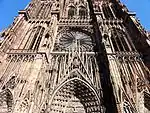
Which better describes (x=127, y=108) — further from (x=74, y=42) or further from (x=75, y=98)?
(x=74, y=42)

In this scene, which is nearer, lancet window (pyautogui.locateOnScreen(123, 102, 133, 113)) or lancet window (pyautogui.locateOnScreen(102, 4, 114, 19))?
lancet window (pyautogui.locateOnScreen(123, 102, 133, 113))

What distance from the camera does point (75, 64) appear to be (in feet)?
52.1

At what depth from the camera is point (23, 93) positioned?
1250 centimetres

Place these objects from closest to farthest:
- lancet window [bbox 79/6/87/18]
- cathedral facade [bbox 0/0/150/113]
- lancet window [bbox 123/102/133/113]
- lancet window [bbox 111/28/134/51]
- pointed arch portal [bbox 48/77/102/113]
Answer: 1. lancet window [bbox 123/102/133/113]
2. cathedral facade [bbox 0/0/150/113]
3. pointed arch portal [bbox 48/77/102/113]
4. lancet window [bbox 111/28/134/51]
5. lancet window [bbox 79/6/87/18]

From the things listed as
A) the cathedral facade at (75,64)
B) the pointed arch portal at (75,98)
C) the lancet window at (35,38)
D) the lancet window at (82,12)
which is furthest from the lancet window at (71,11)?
the pointed arch portal at (75,98)

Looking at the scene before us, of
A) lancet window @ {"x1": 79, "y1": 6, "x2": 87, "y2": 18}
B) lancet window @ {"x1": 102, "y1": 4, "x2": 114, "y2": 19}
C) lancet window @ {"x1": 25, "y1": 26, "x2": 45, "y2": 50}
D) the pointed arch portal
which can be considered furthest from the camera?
lancet window @ {"x1": 79, "y1": 6, "x2": 87, "y2": 18}

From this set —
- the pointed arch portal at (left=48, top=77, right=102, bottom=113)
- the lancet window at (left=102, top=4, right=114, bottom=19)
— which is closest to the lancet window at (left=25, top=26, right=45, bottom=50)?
the pointed arch portal at (left=48, top=77, right=102, bottom=113)

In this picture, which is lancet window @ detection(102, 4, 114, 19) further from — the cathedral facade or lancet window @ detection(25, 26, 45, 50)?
lancet window @ detection(25, 26, 45, 50)

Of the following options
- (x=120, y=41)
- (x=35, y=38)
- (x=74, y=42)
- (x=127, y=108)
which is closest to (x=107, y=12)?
(x=120, y=41)

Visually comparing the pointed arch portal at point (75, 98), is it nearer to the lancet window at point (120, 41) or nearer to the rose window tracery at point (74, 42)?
the rose window tracery at point (74, 42)

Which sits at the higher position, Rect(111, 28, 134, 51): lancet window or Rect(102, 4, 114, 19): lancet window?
Rect(102, 4, 114, 19): lancet window

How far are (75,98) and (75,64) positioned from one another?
2.42 meters

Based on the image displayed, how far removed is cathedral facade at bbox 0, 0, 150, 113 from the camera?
12898mm

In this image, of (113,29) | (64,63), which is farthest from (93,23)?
(64,63)
